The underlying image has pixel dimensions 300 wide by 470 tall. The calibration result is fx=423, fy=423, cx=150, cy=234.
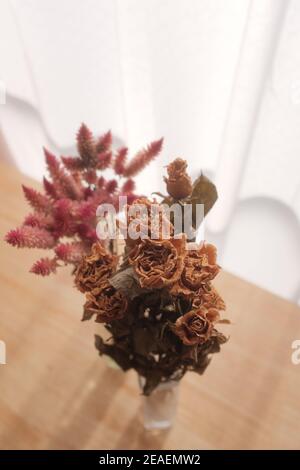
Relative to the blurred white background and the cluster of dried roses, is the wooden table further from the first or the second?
the cluster of dried roses

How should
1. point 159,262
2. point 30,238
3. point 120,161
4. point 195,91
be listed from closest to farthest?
point 159,262
point 30,238
point 120,161
point 195,91

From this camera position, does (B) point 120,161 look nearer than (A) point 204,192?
No

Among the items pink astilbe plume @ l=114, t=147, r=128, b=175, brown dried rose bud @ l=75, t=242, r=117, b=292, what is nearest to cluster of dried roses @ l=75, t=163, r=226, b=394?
brown dried rose bud @ l=75, t=242, r=117, b=292

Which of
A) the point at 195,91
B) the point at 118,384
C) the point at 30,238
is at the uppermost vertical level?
the point at 195,91

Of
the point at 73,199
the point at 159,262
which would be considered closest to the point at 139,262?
the point at 159,262

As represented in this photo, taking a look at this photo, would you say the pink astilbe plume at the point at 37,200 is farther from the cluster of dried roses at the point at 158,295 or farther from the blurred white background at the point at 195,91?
the blurred white background at the point at 195,91

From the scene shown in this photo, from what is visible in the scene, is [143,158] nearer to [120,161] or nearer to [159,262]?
[120,161]

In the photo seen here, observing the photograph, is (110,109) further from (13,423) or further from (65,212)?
(13,423)

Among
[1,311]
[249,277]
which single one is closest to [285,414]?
[249,277]
